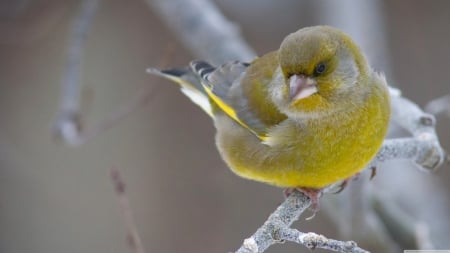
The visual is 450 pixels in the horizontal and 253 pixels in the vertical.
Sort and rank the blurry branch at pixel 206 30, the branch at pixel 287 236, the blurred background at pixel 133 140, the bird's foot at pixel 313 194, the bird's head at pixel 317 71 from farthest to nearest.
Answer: the blurred background at pixel 133 140, the blurry branch at pixel 206 30, the bird's foot at pixel 313 194, the bird's head at pixel 317 71, the branch at pixel 287 236

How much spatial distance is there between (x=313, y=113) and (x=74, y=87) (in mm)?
1741

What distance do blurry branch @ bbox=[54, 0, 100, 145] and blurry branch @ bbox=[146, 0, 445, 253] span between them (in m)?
0.55

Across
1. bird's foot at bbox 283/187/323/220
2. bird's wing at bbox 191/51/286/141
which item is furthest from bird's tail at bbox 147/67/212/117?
bird's foot at bbox 283/187/323/220

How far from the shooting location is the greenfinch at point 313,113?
352 centimetres

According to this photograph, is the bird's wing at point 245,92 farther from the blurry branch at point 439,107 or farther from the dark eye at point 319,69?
the blurry branch at point 439,107

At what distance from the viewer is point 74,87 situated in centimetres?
486

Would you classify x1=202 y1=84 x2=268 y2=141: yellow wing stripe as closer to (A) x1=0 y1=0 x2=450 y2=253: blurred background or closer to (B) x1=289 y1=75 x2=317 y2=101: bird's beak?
(B) x1=289 y1=75 x2=317 y2=101: bird's beak

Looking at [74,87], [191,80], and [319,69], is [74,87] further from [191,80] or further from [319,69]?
[319,69]

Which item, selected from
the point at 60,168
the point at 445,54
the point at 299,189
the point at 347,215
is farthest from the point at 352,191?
the point at 445,54

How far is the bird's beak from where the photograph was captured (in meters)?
3.48

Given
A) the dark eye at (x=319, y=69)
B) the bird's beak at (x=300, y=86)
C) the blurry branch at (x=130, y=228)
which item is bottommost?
the blurry branch at (x=130, y=228)

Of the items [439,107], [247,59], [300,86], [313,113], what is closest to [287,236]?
[300,86]

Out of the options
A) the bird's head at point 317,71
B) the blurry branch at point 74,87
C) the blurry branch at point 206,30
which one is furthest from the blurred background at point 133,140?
the bird's head at point 317,71

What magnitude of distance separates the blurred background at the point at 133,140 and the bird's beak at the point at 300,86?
3.24m
